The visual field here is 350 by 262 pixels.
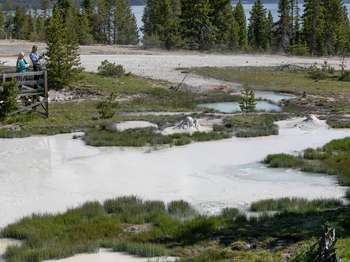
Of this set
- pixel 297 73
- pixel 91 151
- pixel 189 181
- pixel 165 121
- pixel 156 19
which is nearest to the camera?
pixel 189 181

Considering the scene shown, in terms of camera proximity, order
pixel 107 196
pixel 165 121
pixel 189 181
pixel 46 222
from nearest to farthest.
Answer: pixel 46 222 < pixel 107 196 < pixel 189 181 < pixel 165 121

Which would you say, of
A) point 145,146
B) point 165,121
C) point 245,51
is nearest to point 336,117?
point 165,121

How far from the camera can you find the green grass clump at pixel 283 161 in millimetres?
18203

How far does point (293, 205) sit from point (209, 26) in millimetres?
62210

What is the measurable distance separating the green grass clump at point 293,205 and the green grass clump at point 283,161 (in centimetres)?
404

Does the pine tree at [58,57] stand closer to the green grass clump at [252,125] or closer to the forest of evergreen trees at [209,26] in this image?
the green grass clump at [252,125]

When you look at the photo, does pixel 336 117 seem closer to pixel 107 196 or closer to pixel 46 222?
pixel 107 196

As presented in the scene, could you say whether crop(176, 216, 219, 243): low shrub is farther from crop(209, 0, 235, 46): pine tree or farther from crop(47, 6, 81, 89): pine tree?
crop(209, 0, 235, 46): pine tree

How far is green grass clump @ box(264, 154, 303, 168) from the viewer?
59.7ft

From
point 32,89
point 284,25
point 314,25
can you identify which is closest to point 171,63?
point 32,89

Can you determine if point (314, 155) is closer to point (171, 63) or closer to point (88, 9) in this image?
point (171, 63)

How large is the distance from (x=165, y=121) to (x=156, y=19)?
61050 mm

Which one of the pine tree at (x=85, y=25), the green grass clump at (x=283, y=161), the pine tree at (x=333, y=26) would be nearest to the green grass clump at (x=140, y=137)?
the green grass clump at (x=283, y=161)

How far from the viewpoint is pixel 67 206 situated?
46.7 ft
